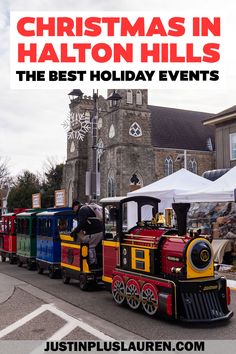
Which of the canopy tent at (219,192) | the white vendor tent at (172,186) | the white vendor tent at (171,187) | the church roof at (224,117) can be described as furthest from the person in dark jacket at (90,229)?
the church roof at (224,117)

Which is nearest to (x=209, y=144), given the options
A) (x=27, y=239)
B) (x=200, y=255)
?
(x=27, y=239)

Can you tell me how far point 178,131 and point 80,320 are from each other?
47.6 metres

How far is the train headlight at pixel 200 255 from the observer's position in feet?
24.1

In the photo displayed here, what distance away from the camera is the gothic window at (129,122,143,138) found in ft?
157

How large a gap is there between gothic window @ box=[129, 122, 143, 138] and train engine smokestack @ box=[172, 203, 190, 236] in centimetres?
4048

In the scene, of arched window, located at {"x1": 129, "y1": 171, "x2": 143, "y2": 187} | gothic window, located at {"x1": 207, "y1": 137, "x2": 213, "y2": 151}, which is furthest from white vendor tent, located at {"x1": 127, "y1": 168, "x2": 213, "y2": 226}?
gothic window, located at {"x1": 207, "y1": 137, "x2": 213, "y2": 151}

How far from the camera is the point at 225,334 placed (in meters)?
6.60

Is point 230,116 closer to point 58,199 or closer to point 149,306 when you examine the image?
point 58,199

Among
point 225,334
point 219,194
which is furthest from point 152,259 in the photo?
point 219,194

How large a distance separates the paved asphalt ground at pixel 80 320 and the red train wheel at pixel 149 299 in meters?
0.15

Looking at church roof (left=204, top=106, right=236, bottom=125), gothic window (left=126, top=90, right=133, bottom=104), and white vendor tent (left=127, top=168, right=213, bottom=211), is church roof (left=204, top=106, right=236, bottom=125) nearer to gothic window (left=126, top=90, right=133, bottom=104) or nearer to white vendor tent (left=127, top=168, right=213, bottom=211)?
white vendor tent (left=127, top=168, right=213, bottom=211)

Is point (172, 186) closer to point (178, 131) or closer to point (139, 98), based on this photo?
point (139, 98)

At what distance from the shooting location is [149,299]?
7.57m

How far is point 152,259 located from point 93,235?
281 centimetres
